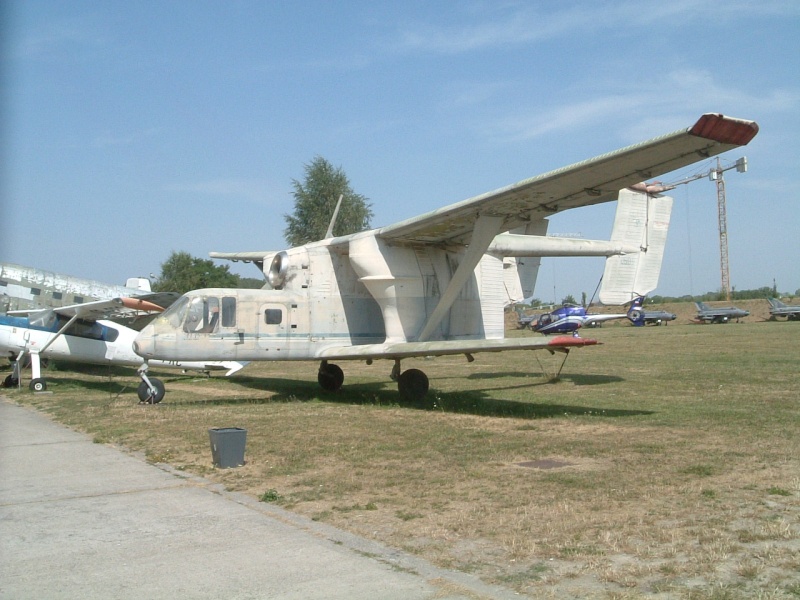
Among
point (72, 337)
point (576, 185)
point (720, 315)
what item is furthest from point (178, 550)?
point (720, 315)

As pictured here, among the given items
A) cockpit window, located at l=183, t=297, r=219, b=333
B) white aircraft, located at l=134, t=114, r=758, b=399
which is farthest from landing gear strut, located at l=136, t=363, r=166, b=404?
cockpit window, located at l=183, t=297, r=219, b=333

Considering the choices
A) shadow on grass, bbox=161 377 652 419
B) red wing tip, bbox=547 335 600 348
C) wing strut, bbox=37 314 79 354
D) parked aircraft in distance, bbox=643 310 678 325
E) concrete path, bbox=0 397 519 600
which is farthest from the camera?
parked aircraft in distance, bbox=643 310 678 325

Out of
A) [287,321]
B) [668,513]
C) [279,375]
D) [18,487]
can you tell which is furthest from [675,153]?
[279,375]

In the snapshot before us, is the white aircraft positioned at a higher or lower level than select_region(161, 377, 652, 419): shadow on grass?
higher

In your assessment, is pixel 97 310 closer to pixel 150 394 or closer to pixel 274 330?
pixel 150 394

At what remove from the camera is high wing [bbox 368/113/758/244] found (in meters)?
9.09

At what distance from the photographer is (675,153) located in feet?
33.4

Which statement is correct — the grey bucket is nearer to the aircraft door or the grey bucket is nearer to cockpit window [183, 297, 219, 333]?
cockpit window [183, 297, 219, 333]

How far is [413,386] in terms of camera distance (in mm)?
14945

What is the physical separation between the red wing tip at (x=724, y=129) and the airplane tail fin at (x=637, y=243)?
8.31 metres

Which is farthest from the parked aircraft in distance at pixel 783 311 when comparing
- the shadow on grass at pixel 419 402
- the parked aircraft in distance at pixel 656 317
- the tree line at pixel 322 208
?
the shadow on grass at pixel 419 402

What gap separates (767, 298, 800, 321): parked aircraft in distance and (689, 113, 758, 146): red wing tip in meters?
58.9

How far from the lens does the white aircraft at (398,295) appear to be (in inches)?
508

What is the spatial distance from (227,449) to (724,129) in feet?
23.7
